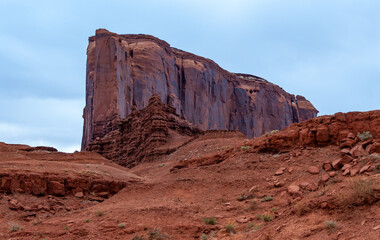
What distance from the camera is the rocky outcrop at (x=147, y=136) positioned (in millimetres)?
38156

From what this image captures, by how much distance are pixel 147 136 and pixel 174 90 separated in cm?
3563

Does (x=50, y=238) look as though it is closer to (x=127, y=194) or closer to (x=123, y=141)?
(x=127, y=194)

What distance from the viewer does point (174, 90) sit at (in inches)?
2938

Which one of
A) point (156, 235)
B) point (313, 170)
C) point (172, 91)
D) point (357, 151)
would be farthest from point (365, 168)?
point (172, 91)

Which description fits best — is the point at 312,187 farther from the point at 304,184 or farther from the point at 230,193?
the point at 230,193

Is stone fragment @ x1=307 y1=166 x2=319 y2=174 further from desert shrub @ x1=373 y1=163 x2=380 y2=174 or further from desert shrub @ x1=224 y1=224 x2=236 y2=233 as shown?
desert shrub @ x1=224 y1=224 x2=236 y2=233

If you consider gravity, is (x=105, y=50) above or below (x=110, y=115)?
above

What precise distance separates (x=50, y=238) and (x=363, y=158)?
375 inches

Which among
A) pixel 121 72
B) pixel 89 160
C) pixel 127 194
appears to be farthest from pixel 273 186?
pixel 121 72

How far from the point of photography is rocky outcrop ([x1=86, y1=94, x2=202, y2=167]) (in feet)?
125

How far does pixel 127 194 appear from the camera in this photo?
1744 centimetres

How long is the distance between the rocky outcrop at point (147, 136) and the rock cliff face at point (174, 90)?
3.68m

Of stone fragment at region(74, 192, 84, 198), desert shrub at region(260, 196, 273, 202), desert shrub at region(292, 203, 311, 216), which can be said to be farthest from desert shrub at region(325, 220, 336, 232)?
stone fragment at region(74, 192, 84, 198)

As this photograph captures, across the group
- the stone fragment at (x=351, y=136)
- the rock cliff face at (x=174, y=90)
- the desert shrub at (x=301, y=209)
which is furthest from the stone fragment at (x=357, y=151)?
the rock cliff face at (x=174, y=90)
